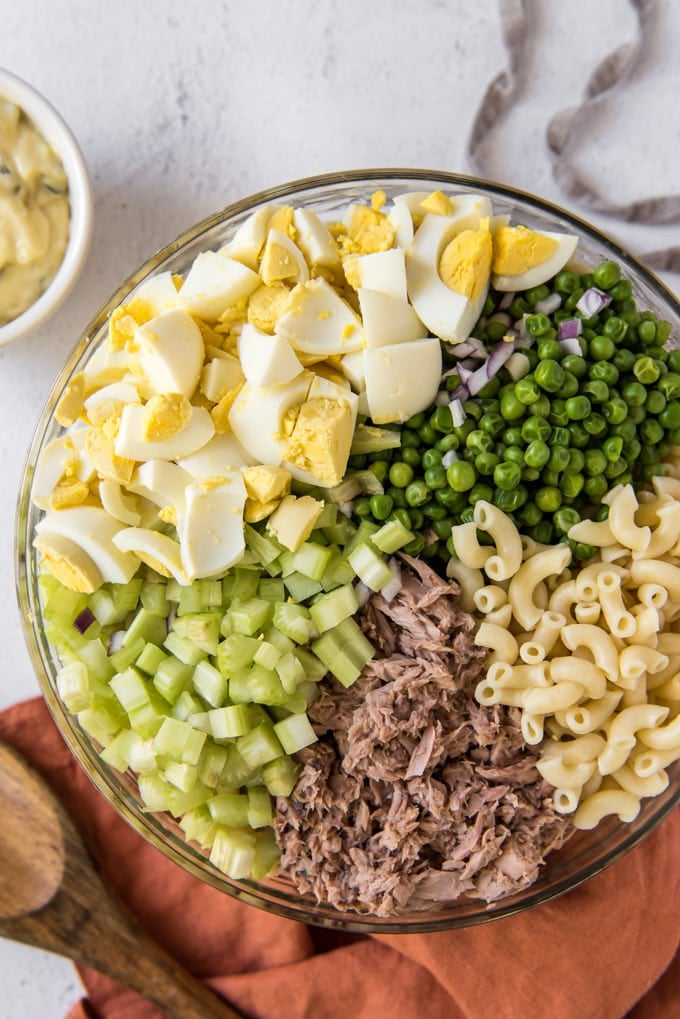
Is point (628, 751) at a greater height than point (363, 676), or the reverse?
point (363, 676)

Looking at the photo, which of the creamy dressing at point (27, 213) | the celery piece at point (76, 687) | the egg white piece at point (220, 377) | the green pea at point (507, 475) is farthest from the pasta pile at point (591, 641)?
the creamy dressing at point (27, 213)

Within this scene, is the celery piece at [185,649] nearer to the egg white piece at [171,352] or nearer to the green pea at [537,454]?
the egg white piece at [171,352]

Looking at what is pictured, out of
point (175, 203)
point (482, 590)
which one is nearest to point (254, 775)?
point (482, 590)

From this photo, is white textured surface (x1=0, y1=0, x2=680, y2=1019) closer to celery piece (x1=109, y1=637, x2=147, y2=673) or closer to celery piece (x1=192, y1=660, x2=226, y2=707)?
celery piece (x1=109, y1=637, x2=147, y2=673)

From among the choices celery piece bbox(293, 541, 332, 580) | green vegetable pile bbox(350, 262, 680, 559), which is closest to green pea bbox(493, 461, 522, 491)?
green vegetable pile bbox(350, 262, 680, 559)

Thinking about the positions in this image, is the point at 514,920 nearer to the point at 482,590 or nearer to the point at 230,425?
the point at 482,590

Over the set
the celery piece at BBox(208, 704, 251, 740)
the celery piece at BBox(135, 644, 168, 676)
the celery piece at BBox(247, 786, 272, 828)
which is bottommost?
the celery piece at BBox(247, 786, 272, 828)
